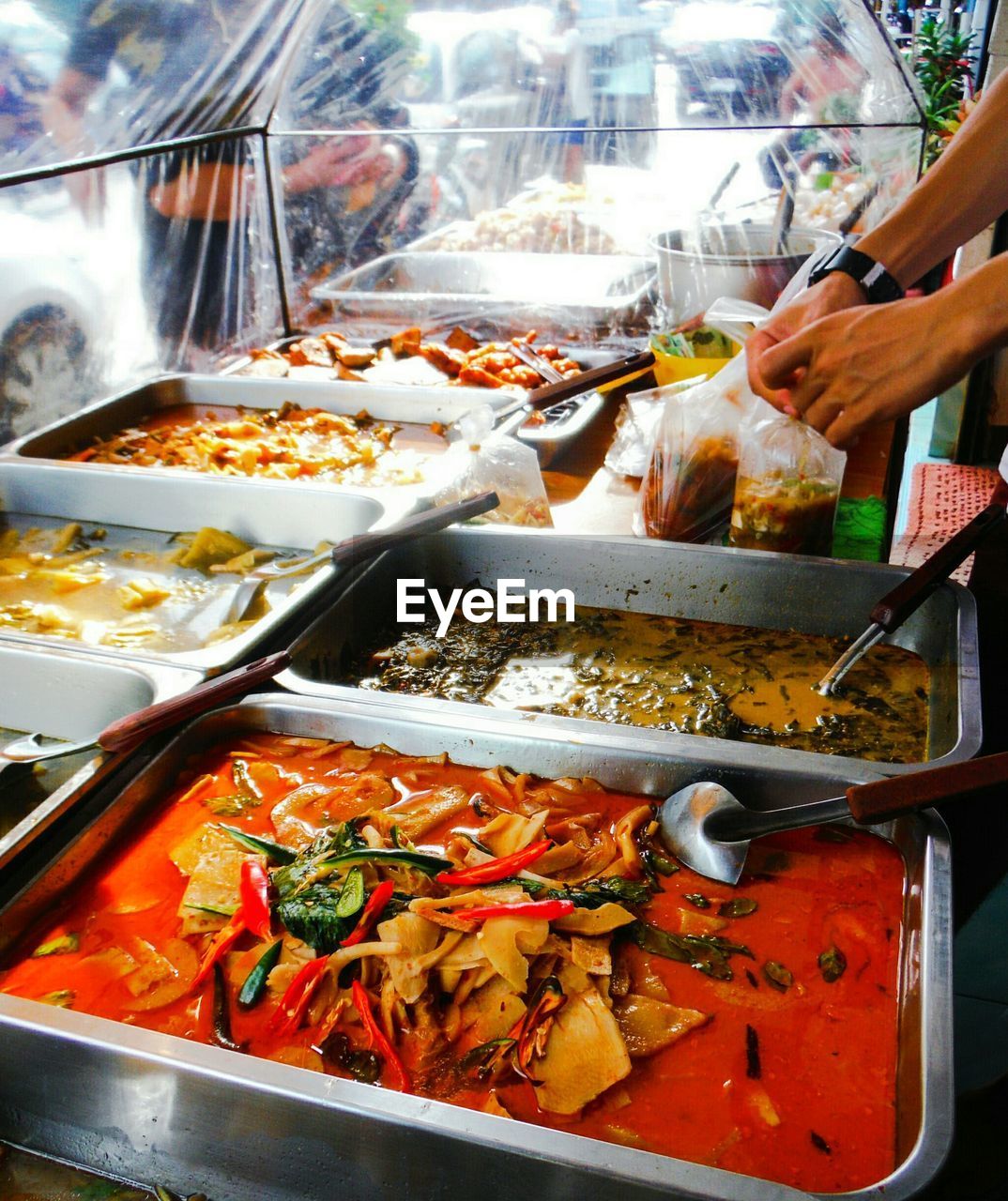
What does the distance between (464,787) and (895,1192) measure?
769mm

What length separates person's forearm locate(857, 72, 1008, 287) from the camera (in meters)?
1.86

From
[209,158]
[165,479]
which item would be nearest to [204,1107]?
[165,479]

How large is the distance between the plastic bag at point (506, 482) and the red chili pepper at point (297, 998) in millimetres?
1223

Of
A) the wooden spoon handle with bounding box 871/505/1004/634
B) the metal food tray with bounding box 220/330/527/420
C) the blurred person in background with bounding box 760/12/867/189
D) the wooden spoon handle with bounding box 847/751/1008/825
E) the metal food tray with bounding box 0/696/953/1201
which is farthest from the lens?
the blurred person in background with bounding box 760/12/867/189

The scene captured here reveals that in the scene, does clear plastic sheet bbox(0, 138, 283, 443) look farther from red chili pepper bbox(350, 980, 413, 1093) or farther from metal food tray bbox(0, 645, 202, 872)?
red chili pepper bbox(350, 980, 413, 1093)

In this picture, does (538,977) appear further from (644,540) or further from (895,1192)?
(644,540)

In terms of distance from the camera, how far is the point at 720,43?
10.0 feet

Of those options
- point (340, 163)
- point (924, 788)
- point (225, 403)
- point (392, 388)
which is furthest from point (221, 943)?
point (340, 163)

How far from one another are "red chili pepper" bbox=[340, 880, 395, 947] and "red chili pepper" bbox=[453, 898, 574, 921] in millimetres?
92

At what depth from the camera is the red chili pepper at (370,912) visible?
1096 mm

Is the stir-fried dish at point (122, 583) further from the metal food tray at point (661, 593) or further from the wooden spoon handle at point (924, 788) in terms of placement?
the wooden spoon handle at point (924, 788)

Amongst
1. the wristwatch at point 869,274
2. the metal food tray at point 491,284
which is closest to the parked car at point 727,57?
the metal food tray at point 491,284

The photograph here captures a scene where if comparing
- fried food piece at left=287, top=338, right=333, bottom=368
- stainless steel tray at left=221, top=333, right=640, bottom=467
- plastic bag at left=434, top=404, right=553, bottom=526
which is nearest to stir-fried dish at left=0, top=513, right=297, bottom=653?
plastic bag at left=434, top=404, right=553, bottom=526

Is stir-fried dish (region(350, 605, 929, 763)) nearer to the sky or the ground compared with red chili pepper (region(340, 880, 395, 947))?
nearer to the sky
